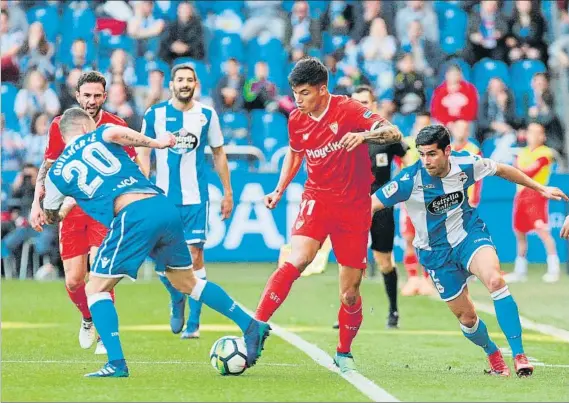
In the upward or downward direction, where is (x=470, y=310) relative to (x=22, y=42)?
downward

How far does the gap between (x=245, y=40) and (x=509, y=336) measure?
50.7 feet

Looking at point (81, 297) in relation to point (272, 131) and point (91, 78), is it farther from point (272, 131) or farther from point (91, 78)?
point (272, 131)

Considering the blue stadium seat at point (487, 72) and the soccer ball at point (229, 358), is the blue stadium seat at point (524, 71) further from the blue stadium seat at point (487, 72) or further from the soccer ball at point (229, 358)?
the soccer ball at point (229, 358)

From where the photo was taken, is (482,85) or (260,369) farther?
(482,85)

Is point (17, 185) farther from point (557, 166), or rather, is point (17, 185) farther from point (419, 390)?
point (419, 390)

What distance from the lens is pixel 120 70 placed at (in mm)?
21953

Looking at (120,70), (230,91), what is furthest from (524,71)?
(120,70)

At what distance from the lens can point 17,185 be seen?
19375mm

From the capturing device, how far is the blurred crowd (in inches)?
845

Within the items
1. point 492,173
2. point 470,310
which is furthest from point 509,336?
point 492,173

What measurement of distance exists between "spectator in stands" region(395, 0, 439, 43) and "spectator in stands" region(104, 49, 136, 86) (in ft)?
15.5

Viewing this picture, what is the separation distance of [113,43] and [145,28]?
62cm

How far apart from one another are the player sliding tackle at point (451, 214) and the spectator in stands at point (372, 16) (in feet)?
45.4

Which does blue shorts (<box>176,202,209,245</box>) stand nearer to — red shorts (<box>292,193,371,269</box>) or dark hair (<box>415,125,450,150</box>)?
red shorts (<box>292,193,371,269</box>)
